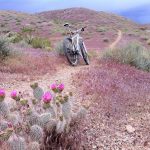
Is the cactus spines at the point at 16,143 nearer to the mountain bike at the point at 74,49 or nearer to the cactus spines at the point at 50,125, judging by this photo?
the cactus spines at the point at 50,125

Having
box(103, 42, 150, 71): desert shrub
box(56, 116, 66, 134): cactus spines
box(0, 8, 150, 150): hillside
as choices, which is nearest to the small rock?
box(0, 8, 150, 150): hillside

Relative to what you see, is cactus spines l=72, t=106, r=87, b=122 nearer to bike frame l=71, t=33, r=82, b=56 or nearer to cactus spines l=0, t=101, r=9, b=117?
cactus spines l=0, t=101, r=9, b=117

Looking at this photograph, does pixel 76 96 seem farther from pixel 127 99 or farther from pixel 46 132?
pixel 46 132

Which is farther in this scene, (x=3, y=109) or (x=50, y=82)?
(x=50, y=82)

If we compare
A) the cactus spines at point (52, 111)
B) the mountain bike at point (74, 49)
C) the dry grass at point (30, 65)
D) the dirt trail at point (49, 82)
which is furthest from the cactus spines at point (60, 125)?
A: the mountain bike at point (74, 49)

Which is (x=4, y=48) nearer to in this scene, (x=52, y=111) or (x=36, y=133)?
(x=52, y=111)

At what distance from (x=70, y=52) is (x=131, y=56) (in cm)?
229

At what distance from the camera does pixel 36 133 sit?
19.2ft

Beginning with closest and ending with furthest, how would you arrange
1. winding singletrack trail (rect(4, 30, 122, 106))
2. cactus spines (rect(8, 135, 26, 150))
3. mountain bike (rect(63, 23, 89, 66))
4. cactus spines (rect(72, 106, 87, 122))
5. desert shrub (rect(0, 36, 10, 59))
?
cactus spines (rect(8, 135, 26, 150))
cactus spines (rect(72, 106, 87, 122))
winding singletrack trail (rect(4, 30, 122, 106))
desert shrub (rect(0, 36, 10, 59))
mountain bike (rect(63, 23, 89, 66))

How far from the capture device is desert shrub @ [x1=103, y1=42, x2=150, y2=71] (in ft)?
53.8

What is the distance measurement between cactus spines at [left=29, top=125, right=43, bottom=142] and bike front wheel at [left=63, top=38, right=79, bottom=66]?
1069 cm

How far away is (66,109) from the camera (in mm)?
6531

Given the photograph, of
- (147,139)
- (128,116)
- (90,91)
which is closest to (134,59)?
(90,91)

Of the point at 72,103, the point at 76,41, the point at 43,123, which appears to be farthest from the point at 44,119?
the point at 76,41
